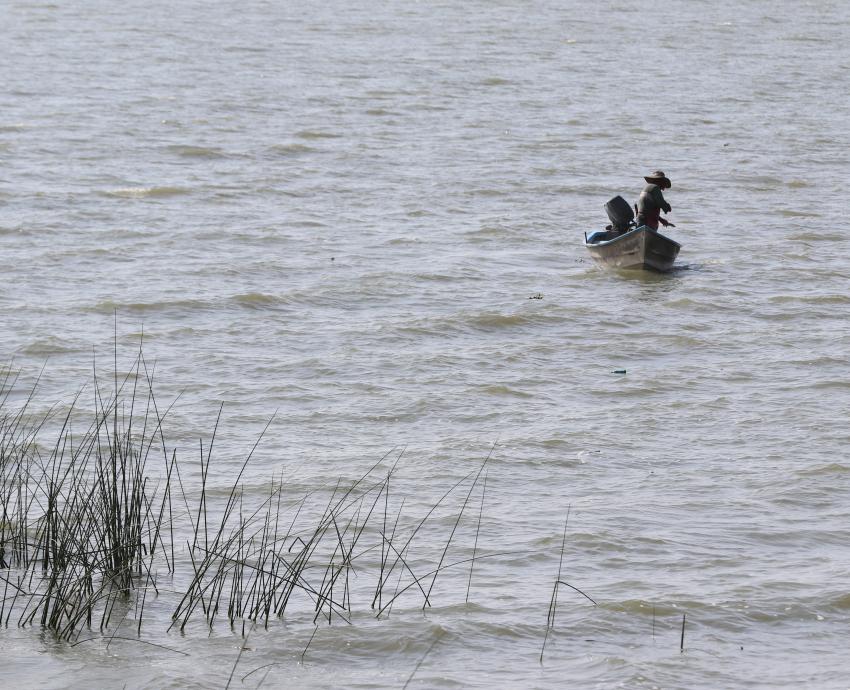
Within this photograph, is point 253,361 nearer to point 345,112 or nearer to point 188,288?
point 188,288

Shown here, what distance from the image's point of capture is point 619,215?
56.4 ft

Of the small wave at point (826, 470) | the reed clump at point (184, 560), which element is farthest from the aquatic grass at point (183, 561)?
the small wave at point (826, 470)

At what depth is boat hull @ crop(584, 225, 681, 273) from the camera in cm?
1664

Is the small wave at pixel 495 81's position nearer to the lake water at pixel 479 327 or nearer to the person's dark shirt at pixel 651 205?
the lake water at pixel 479 327

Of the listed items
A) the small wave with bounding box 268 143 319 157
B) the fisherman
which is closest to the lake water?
the small wave with bounding box 268 143 319 157

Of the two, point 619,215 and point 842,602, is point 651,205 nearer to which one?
point 619,215

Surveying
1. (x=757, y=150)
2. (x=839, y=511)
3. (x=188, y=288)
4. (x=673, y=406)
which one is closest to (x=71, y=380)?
(x=188, y=288)

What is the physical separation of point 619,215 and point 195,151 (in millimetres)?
9087

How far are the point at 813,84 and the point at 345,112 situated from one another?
1122 cm

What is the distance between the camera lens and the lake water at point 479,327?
22.5 feet

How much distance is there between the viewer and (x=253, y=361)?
42.0 feet

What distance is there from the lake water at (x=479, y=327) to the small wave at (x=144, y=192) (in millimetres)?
79

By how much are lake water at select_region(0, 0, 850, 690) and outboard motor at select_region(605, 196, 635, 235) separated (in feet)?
1.87

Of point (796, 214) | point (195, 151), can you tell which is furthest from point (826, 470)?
point (195, 151)
